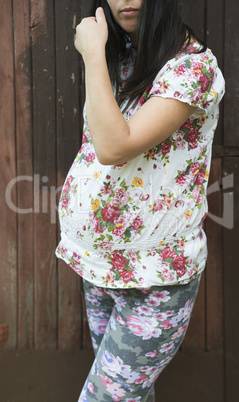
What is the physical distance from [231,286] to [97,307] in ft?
2.72

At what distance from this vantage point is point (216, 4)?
6.64 ft

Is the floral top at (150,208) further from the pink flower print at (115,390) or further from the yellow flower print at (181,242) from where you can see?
the pink flower print at (115,390)

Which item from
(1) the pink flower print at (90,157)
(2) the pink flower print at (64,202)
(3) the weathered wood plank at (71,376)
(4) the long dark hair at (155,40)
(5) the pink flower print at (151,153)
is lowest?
(3) the weathered wood plank at (71,376)

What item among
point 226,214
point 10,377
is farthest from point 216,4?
point 10,377

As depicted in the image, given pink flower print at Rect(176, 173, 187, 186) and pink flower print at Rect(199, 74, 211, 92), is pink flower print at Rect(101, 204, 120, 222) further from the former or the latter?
pink flower print at Rect(199, 74, 211, 92)

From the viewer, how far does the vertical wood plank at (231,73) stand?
2.03m

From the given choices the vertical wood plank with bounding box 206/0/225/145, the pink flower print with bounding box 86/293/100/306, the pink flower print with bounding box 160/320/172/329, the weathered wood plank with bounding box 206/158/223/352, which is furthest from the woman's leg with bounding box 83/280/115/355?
the vertical wood plank with bounding box 206/0/225/145

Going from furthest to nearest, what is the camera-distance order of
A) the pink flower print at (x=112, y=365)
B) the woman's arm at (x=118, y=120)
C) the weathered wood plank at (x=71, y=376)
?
the weathered wood plank at (x=71, y=376)
the pink flower print at (x=112, y=365)
the woman's arm at (x=118, y=120)

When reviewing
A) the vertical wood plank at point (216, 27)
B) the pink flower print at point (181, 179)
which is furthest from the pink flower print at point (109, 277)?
the vertical wood plank at point (216, 27)

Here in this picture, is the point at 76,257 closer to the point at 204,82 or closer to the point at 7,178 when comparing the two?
the point at 204,82

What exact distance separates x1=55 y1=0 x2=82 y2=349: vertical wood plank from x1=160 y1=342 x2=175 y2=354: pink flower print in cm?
88

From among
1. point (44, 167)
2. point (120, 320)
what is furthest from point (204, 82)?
point (44, 167)

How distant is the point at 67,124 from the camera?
2117mm

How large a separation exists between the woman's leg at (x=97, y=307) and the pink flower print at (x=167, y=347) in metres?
0.29
